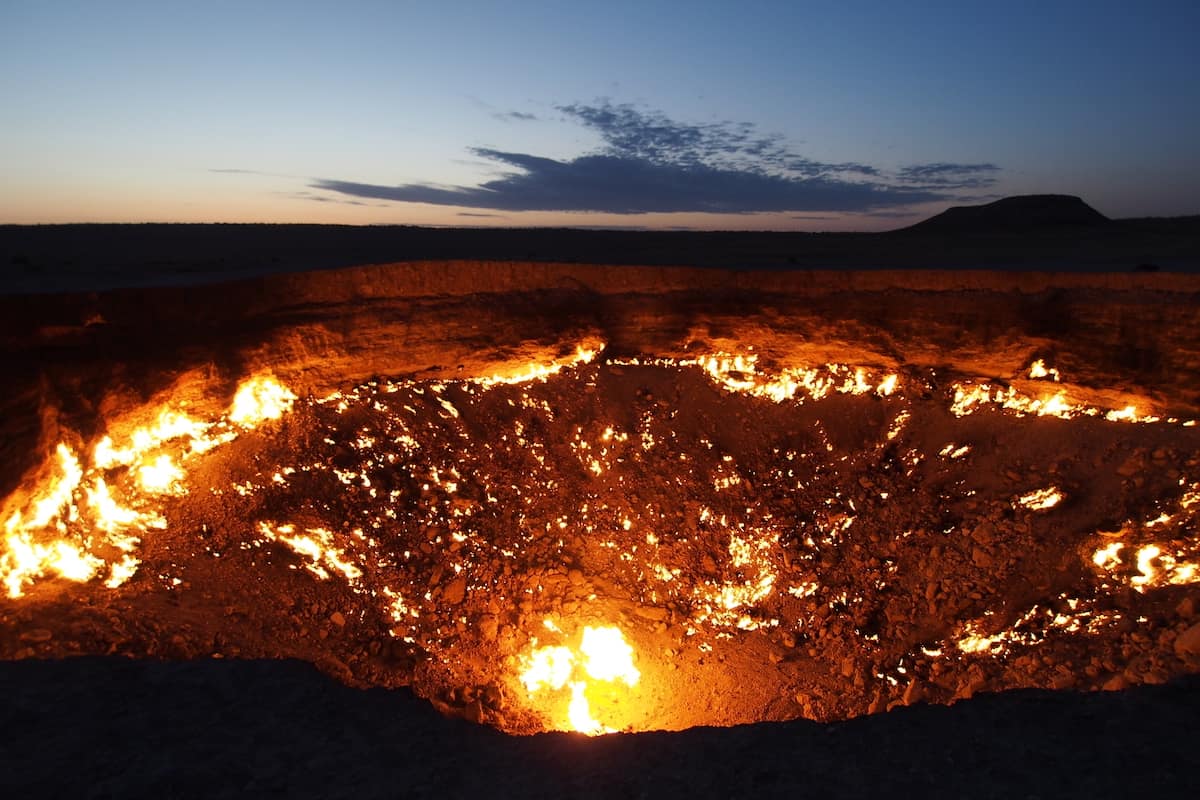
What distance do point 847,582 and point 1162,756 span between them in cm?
307

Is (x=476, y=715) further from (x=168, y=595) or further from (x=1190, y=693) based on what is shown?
(x=1190, y=693)

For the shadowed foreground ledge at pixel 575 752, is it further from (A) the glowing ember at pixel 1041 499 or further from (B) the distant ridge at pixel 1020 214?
(B) the distant ridge at pixel 1020 214

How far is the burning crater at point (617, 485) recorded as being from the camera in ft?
17.3

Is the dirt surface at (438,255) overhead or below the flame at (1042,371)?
overhead

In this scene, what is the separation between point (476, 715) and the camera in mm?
4898

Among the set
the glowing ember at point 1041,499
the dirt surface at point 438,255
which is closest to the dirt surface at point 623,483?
the glowing ember at point 1041,499

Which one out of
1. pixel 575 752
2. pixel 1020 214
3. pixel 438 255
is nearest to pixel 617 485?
pixel 575 752

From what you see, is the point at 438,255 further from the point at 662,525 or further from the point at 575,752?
the point at 575,752

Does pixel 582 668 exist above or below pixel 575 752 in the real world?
Answer: below

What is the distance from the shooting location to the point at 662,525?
261 inches

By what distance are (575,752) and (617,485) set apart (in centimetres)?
361

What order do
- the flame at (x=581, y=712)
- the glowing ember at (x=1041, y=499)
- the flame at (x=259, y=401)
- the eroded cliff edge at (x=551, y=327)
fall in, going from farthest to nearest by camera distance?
1. the flame at (x=259, y=401)
2. the glowing ember at (x=1041, y=499)
3. the flame at (x=581, y=712)
4. the eroded cliff edge at (x=551, y=327)

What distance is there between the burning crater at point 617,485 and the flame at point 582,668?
1.0 inches

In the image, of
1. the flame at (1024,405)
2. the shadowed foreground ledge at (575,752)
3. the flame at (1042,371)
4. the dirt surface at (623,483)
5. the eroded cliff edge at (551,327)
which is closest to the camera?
the shadowed foreground ledge at (575,752)
